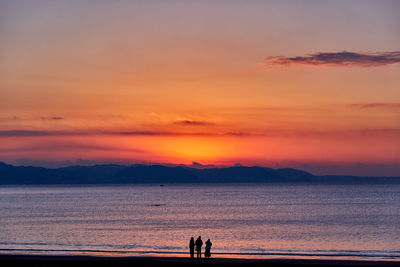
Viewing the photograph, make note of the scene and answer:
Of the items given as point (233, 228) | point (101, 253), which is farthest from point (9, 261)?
point (233, 228)

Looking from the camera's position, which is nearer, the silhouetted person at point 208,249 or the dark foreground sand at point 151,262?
the dark foreground sand at point 151,262

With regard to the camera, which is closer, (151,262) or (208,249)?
(151,262)

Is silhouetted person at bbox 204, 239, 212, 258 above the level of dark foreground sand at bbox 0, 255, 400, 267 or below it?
above

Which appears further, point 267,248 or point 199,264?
point 267,248

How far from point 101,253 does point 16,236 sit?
2617 centimetres

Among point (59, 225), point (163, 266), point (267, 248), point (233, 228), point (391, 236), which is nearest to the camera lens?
point (163, 266)

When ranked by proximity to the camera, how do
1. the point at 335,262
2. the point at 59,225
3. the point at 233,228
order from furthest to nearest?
1. the point at 59,225
2. the point at 233,228
3. the point at 335,262

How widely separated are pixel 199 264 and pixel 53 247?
943 inches

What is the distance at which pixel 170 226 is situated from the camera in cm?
7869

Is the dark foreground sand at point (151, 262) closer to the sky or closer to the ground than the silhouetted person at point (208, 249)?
closer to the ground

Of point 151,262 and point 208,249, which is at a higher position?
point 208,249

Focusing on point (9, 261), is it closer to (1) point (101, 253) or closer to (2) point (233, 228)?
(1) point (101, 253)

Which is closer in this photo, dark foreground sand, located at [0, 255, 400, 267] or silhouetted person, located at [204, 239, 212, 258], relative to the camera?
dark foreground sand, located at [0, 255, 400, 267]

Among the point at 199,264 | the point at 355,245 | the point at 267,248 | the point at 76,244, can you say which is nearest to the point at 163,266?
the point at 199,264
